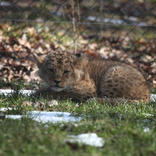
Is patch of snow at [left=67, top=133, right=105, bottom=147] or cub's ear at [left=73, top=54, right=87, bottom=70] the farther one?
cub's ear at [left=73, top=54, right=87, bottom=70]

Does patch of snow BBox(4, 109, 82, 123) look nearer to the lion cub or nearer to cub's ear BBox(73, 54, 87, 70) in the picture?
the lion cub

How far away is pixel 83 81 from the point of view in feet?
15.3

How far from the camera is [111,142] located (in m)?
2.44

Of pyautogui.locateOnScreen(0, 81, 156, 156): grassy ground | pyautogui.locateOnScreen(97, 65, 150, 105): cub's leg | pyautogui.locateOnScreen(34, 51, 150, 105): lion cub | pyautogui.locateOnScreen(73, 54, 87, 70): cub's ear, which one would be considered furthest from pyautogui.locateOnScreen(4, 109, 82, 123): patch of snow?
pyautogui.locateOnScreen(73, 54, 87, 70): cub's ear

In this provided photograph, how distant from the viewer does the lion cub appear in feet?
14.4

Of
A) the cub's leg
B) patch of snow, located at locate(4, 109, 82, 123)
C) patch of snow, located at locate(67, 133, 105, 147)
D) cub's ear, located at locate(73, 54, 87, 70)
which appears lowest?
patch of snow, located at locate(67, 133, 105, 147)

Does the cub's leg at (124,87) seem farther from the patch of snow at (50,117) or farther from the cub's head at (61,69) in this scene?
the patch of snow at (50,117)

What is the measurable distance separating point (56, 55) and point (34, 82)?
Answer: 1700 millimetres

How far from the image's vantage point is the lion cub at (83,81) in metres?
4.40

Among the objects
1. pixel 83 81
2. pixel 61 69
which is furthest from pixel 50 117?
pixel 83 81

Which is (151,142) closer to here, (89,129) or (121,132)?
(121,132)

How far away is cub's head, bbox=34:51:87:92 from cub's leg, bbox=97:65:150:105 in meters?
0.47

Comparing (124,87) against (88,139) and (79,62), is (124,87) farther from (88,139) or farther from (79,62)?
(88,139)

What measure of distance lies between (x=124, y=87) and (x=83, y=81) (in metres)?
0.69
